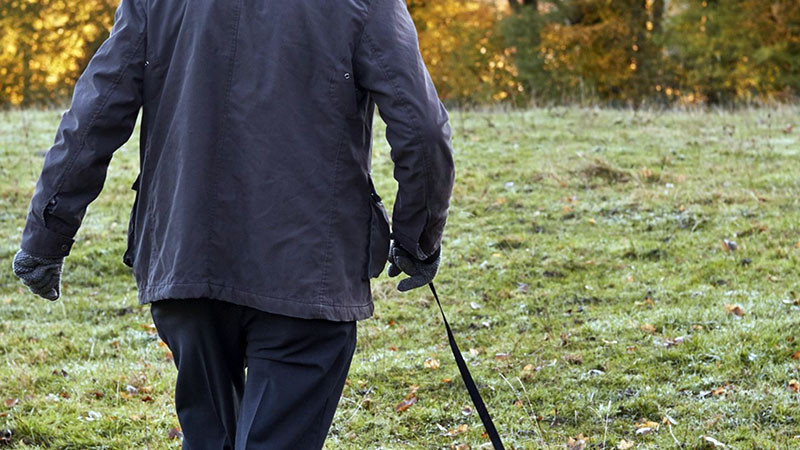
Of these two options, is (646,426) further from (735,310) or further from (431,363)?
(735,310)

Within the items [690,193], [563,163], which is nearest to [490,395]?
[690,193]

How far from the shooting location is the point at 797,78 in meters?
22.1

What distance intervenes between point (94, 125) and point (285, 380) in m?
0.89

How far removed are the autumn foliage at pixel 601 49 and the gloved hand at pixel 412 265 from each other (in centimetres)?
2002

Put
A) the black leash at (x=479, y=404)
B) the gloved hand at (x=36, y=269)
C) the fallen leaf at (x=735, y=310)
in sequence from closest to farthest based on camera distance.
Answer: the gloved hand at (x=36, y=269) < the black leash at (x=479, y=404) < the fallen leaf at (x=735, y=310)

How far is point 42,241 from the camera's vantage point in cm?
262

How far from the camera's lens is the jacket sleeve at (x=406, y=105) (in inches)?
94.4

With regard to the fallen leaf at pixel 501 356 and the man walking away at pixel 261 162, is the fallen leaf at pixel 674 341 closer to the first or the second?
the fallen leaf at pixel 501 356

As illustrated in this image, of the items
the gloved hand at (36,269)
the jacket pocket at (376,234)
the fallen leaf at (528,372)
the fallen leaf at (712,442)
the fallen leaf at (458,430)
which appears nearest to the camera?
the jacket pocket at (376,234)

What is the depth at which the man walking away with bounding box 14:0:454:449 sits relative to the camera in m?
2.39

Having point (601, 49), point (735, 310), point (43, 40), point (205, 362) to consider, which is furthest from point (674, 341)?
point (43, 40)

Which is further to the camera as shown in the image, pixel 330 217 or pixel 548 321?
pixel 548 321

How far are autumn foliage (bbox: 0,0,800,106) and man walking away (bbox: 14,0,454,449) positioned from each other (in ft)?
66.8

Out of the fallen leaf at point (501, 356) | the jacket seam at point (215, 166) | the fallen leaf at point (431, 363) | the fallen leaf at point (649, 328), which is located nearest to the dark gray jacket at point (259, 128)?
the jacket seam at point (215, 166)
